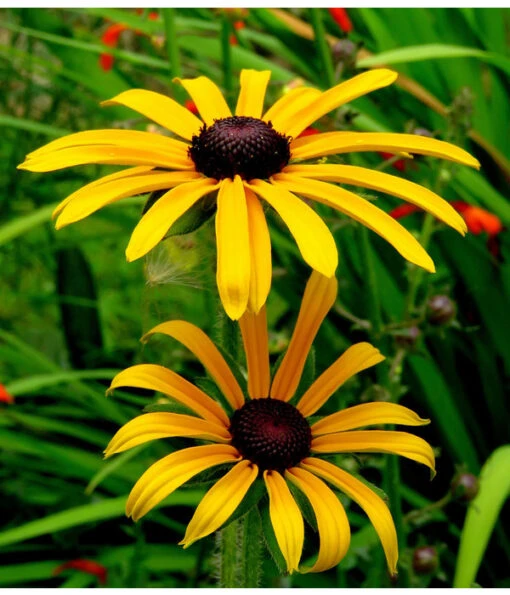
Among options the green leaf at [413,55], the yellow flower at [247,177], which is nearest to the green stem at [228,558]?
the yellow flower at [247,177]

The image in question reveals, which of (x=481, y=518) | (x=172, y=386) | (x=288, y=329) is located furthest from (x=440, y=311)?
(x=288, y=329)

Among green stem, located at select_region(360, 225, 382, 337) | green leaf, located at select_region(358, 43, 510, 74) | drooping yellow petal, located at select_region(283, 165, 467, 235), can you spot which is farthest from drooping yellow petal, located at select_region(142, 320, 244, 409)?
green leaf, located at select_region(358, 43, 510, 74)

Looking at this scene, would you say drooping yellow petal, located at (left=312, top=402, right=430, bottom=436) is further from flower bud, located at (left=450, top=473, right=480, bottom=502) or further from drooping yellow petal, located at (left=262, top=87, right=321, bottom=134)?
flower bud, located at (left=450, top=473, right=480, bottom=502)

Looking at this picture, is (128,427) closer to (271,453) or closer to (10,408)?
(271,453)

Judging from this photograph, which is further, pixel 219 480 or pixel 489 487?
pixel 489 487

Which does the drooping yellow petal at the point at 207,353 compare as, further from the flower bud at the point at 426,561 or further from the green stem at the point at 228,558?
the flower bud at the point at 426,561

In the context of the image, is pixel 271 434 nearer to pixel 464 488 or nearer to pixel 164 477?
pixel 164 477

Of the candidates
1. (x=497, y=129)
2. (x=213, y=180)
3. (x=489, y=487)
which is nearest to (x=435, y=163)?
(x=489, y=487)
